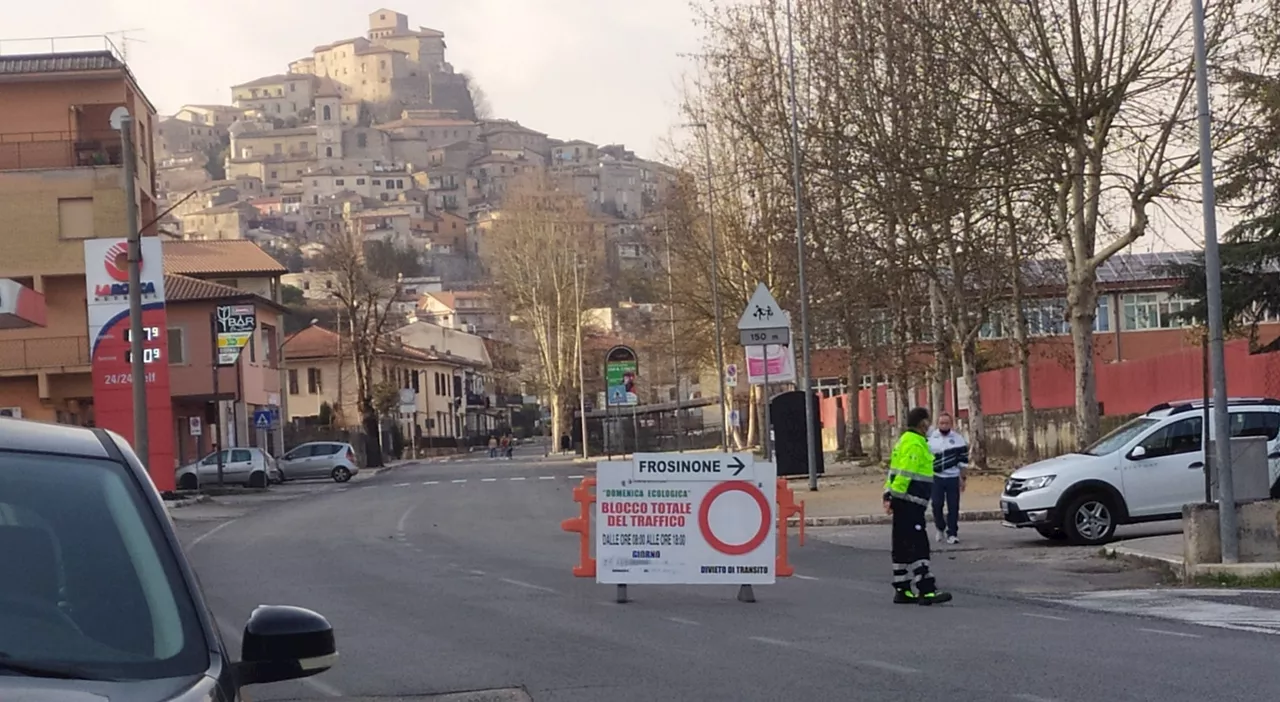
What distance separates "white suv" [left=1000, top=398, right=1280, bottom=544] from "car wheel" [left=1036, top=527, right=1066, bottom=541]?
10 cm

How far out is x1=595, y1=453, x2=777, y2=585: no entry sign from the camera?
15805 mm

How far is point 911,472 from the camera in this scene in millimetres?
15430

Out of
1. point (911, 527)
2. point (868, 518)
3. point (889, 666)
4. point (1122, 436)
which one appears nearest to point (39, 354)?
point (868, 518)

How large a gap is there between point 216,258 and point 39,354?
2967 cm

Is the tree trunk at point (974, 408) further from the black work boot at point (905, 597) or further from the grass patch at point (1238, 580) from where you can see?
the black work boot at point (905, 597)

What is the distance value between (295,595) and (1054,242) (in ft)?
76.4

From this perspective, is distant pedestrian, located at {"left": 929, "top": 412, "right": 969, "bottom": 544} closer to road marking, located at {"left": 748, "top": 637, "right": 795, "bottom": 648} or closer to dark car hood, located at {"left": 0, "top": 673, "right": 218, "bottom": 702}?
road marking, located at {"left": 748, "top": 637, "right": 795, "bottom": 648}

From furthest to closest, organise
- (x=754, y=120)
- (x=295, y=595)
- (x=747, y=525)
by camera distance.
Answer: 1. (x=754, y=120)
2. (x=295, y=595)
3. (x=747, y=525)

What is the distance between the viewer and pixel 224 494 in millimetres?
51750

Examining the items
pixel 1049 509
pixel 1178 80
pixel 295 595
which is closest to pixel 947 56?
pixel 1178 80

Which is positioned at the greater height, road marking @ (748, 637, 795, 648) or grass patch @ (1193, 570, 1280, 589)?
road marking @ (748, 637, 795, 648)

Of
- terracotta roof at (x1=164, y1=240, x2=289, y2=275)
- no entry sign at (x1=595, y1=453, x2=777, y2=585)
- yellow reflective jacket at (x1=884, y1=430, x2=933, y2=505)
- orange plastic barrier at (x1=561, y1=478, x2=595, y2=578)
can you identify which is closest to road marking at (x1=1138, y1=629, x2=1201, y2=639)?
yellow reflective jacket at (x1=884, y1=430, x2=933, y2=505)

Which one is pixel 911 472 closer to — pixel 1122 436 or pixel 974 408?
pixel 1122 436

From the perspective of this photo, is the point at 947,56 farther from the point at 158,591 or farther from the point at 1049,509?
the point at 158,591
